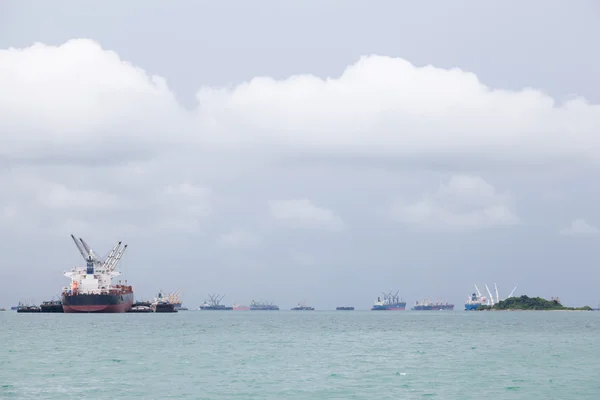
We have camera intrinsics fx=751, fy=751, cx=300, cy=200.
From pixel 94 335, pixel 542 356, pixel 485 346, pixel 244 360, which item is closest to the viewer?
pixel 244 360

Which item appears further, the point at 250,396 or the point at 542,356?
the point at 542,356

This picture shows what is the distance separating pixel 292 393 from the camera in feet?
205

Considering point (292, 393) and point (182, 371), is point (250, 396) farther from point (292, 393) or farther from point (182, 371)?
point (182, 371)

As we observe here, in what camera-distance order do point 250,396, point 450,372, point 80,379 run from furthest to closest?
point 450,372
point 80,379
point 250,396

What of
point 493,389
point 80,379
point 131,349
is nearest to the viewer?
point 493,389

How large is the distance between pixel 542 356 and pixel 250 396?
5044 centimetres

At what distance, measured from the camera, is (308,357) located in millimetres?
Result: 93312

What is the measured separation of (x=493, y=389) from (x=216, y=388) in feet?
78.2

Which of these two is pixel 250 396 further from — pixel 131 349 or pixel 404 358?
pixel 131 349

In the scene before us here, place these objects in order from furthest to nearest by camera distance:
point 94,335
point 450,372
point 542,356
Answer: point 94,335
point 542,356
point 450,372

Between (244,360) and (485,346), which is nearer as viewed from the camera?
(244,360)

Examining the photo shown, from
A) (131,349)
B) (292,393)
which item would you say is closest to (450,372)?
(292,393)

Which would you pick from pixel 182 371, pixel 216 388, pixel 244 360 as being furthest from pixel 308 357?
pixel 216 388

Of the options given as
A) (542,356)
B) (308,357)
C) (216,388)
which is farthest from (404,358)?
(216,388)
